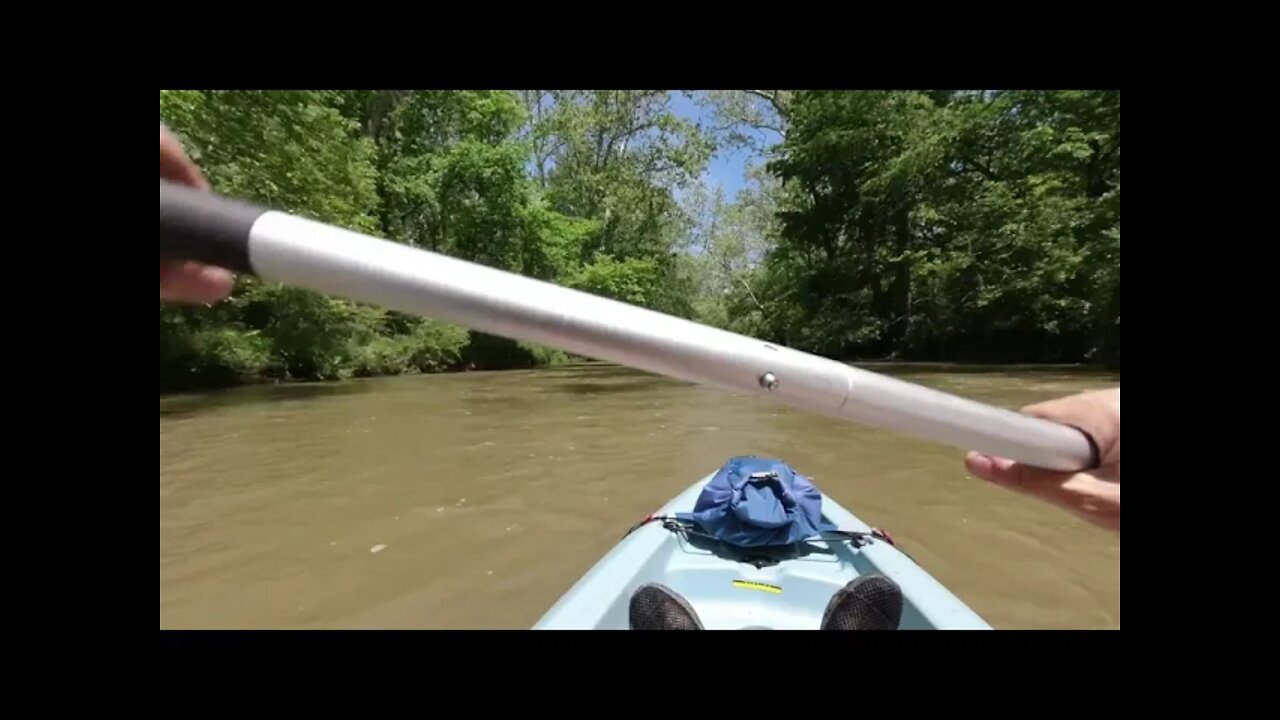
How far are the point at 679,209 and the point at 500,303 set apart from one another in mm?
24449

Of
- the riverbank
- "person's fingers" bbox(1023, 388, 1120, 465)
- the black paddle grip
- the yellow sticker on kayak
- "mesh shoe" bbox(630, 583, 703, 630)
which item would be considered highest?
the black paddle grip

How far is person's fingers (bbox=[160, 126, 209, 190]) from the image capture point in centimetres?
68

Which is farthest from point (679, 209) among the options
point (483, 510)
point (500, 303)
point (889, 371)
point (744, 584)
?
point (500, 303)

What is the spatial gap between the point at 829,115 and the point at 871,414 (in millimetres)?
19886

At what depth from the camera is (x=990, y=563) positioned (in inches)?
124

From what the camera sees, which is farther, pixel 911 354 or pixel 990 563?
pixel 911 354

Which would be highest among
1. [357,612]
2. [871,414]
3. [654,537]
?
[871,414]

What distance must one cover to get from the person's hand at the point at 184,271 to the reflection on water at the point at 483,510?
1729 millimetres

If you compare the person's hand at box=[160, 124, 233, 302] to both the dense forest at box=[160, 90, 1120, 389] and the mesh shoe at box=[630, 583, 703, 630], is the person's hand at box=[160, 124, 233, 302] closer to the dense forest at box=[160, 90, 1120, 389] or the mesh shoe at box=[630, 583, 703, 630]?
the mesh shoe at box=[630, 583, 703, 630]

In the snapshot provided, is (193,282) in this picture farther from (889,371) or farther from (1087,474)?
(889,371)

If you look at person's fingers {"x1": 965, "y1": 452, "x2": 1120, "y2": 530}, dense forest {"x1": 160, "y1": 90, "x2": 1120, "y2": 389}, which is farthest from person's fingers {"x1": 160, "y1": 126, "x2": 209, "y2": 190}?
dense forest {"x1": 160, "y1": 90, "x2": 1120, "y2": 389}

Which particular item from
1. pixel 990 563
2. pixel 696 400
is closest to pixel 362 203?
pixel 696 400

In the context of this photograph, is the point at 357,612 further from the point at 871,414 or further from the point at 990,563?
the point at 990,563

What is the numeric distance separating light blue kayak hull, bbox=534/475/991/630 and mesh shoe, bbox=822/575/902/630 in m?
0.21
